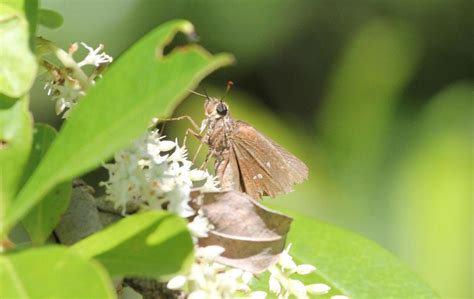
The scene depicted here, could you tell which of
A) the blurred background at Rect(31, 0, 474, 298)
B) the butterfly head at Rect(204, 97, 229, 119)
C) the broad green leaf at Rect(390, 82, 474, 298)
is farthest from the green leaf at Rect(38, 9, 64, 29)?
the broad green leaf at Rect(390, 82, 474, 298)

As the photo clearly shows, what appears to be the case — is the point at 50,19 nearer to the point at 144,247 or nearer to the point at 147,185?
the point at 147,185

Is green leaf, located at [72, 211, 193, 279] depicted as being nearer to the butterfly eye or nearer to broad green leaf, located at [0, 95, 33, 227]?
broad green leaf, located at [0, 95, 33, 227]

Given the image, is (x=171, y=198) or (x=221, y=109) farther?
(x=221, y=109)

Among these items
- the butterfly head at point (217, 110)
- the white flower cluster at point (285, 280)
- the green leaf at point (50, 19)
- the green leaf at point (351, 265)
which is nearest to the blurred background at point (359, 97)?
the butterfly head at point (217, 110)

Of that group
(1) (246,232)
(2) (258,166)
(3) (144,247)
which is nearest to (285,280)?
(1) (246,232)

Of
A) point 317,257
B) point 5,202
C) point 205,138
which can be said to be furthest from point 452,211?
point 5,202

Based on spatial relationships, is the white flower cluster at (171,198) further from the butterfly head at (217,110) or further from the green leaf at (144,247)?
the butterfly head at (217,110)
